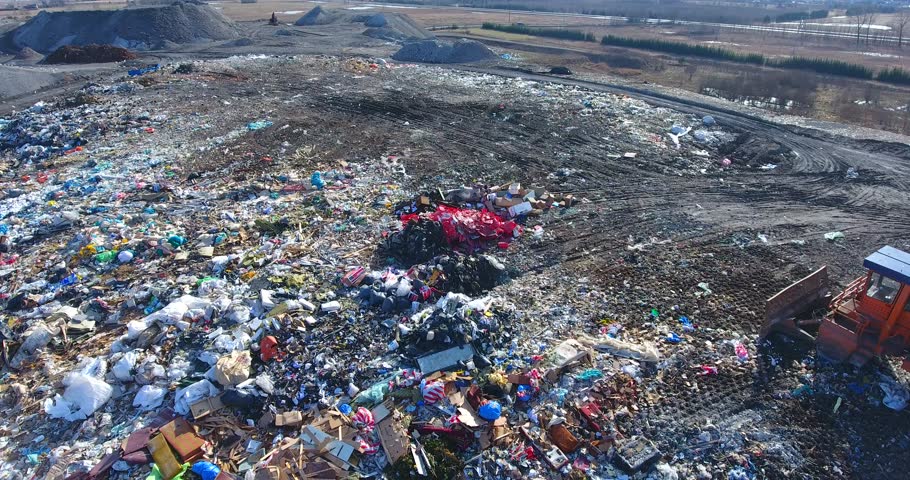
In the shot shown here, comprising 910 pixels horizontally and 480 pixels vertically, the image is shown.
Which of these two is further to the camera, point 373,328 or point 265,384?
point 373,328

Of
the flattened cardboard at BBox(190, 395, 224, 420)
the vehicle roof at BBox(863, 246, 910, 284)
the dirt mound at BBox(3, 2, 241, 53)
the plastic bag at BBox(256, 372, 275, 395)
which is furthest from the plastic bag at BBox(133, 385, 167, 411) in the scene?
the dirt mound at BBox(3, 2, 241, 53)

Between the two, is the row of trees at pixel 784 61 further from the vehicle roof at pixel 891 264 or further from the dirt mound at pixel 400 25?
Answer: the vehicle roof at pixel 891 264

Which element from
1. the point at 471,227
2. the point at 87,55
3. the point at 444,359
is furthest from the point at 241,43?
the point at 444,359

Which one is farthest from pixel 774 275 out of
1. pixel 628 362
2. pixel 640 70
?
pixel 640 70

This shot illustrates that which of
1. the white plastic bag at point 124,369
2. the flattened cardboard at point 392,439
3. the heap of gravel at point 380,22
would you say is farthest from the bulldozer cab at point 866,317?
the heap of gravel at point 380,22

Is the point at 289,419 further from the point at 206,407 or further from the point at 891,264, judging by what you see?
the point at 891,264

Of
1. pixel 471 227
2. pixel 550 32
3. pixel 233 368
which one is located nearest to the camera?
pixel 233 368

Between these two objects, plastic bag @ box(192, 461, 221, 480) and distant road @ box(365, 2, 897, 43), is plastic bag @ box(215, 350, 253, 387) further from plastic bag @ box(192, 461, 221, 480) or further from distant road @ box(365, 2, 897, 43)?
distant road @ box(365, 2, 897, 43)
